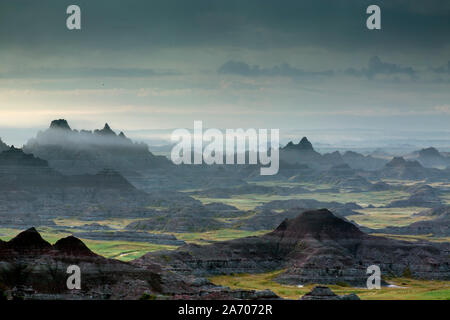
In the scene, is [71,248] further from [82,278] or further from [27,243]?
[82,278]

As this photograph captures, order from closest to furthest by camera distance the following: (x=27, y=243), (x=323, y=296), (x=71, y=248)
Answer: (x=323, y=296) → (x=71, y=248) → (x=27, y=243)

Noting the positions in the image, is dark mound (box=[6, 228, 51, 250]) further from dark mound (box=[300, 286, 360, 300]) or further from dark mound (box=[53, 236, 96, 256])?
dark mound (box=[300, 286, 360, 300])

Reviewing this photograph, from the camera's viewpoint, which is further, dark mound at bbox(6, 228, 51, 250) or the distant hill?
dark mound at bbox(6, 228, 51, 250)

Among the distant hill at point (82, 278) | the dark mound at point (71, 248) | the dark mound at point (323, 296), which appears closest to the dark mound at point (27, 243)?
the distant hill at point (82, 278)

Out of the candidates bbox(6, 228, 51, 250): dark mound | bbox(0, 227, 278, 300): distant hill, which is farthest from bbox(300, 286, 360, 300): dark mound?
bbox(6, 228, 51, 250): dark mound

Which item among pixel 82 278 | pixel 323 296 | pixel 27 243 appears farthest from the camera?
pixel 27 243

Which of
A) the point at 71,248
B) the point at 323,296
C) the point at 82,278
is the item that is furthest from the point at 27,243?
the point at 323,296

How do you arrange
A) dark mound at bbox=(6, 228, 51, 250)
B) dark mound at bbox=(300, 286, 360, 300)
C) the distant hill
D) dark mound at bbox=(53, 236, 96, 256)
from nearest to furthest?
1. the distant hill
2. dark mound at bbox=(300, 286, 360, 300)
3. dark mound at bbox=(53, 236, 96, 256)
4. dark mound at bbox=(6, 228, 51, 250)

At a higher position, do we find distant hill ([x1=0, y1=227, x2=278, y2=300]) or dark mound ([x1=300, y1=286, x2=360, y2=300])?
distant hill ([x1=0, y1=227, x2=278, y2=300])

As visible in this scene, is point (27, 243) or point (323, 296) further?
point (27, 243)

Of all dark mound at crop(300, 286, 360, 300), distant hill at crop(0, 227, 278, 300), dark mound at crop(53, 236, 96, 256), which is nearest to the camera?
distant hill at crop(0, 227, 278, 300)
